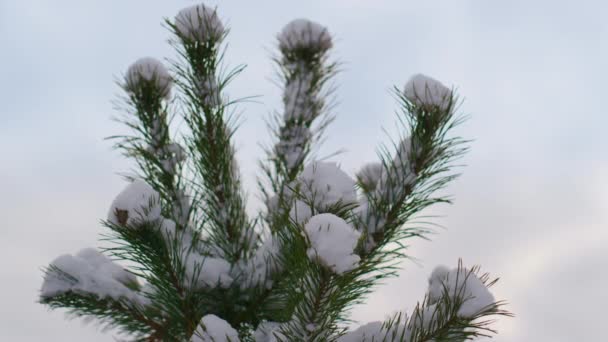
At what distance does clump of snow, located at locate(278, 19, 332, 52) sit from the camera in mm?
2686

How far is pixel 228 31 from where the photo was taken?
235cm

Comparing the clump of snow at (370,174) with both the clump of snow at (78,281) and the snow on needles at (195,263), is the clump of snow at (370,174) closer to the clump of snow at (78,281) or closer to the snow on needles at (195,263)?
the snow on needles at (195,263)

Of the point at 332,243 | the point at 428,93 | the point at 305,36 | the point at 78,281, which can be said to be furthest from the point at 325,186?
the point at 305,36

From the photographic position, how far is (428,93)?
6.13 ft

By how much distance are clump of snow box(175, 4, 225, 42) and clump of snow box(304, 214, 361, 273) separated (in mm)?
1211

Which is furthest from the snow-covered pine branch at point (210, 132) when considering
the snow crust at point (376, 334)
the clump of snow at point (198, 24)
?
the snow crust at point (376, 334)

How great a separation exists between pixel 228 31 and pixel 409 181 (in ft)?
3.18

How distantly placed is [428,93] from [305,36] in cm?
97

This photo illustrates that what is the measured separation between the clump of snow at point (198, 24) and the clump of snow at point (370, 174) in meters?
1.06

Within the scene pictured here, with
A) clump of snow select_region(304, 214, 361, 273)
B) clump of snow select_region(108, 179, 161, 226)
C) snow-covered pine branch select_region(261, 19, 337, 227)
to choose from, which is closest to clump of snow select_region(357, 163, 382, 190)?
snow-covered pine branch select_region(261, 19, 337, 227)

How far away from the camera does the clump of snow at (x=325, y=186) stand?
5.19 feet

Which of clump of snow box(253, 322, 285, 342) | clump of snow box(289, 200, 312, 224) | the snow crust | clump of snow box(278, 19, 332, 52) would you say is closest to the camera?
clump of snow box(289, 200, 312, 224)

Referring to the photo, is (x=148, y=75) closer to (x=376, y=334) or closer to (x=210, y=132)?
(x=210, y=132)

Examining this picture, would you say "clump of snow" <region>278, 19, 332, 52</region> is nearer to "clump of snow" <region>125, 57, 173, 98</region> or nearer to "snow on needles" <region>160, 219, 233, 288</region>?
"clump of snow" <region>125, 57, 173, 98</region>
